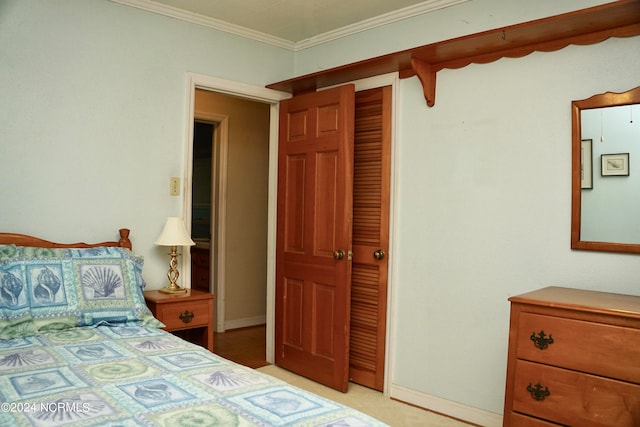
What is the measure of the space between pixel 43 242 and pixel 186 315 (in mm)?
905

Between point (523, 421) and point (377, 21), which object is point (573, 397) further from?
point (377, 21)

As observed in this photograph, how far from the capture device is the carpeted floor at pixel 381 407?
2875mm

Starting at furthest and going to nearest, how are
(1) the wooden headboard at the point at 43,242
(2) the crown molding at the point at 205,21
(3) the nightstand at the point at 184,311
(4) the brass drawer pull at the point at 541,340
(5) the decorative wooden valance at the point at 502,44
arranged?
(2) the crown molding at the point at 205,21, (3) the nightstand at the point at 184,311, (1) the wooden headboard at the point at 43,242, (5) the decorative wooden valance at the point at 502,44, (4) the brass drawer pull at the point at 541,340

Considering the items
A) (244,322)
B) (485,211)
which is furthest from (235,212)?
(485,211)

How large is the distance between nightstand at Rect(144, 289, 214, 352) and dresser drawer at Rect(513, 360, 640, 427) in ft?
6.09

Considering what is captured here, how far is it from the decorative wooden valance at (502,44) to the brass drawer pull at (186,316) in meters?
1.80

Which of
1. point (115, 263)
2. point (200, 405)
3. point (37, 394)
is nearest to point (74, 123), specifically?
point (115, 263)

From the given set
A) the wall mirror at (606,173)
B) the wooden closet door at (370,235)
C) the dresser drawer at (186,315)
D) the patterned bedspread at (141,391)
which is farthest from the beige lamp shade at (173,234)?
the wall mirror at (606,173)

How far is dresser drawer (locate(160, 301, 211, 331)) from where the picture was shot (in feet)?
9.77

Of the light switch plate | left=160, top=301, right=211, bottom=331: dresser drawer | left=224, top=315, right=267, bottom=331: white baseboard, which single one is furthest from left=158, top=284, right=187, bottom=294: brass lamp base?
left=224, top=315, right=267, bottom=331: white baseboard

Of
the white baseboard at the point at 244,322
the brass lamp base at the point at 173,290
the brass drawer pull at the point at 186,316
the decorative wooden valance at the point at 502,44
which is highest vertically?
the decorative wooden valance at the point at 502,44

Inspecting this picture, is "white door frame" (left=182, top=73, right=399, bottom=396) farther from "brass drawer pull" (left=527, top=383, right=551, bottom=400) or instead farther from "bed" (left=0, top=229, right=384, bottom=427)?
"brass drawer pull" (left=527, top=383, right=551, bottom=400)

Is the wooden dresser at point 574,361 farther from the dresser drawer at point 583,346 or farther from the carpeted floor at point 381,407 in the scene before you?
the carpeted floor at point 381,407

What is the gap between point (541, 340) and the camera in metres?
2.06
